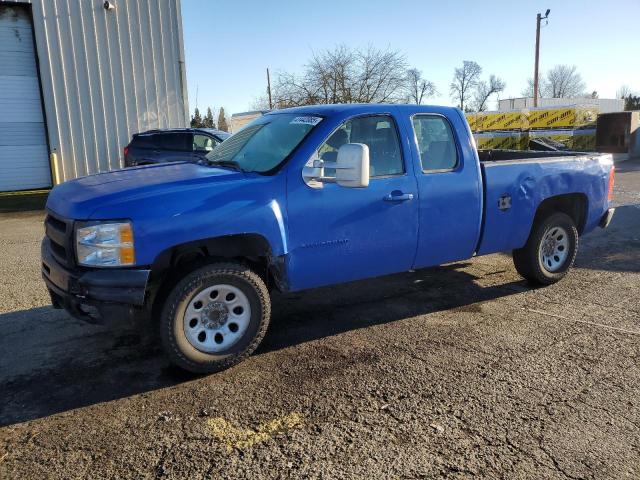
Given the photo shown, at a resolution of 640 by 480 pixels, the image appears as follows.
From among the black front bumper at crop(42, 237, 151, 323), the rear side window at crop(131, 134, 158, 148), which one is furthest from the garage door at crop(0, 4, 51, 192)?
the black front bumper at crop(42, 237, 151, 323)

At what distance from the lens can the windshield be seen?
419 centimetres

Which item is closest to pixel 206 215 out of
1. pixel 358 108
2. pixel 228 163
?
pixel 228 163

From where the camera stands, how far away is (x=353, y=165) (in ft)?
12.2

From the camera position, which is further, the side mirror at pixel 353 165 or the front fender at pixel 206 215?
the side mirror at pixel 353 165

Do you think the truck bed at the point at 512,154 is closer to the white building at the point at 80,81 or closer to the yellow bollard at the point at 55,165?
the white building at the point at 80,81

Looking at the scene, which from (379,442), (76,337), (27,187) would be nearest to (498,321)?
(379,442)

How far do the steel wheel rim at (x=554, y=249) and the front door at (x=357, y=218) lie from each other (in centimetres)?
200

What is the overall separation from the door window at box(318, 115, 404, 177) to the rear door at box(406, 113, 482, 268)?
7.6 inches

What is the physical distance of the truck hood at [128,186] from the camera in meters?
3.53

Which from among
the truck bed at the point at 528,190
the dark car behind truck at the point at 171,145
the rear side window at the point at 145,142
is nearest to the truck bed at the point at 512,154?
the truck bed at the point at 528,190

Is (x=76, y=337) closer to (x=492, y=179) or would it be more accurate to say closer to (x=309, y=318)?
(x=309, y=318)

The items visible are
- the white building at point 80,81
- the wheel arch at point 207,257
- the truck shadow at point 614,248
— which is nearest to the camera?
the wheel arch at point 207,257

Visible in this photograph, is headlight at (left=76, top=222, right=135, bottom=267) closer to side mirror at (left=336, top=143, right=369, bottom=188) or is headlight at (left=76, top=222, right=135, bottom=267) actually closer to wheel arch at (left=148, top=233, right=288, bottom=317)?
wheel arch at (left=148, top=233, right=288, bottom=317)

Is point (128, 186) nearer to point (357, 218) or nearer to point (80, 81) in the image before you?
point (357, 218)
